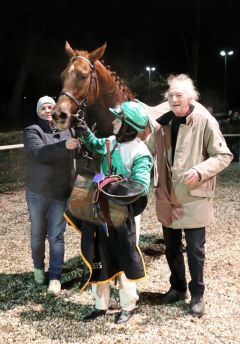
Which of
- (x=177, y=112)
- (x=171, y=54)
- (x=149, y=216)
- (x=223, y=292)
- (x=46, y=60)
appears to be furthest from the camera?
(x=171, y=54)

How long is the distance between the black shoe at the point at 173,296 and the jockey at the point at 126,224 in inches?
18.7

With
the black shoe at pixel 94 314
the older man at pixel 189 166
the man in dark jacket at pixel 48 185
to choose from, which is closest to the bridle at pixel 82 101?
the man in dark jacket at pixel 48 185

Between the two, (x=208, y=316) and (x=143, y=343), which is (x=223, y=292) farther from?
(x=143, y=343)

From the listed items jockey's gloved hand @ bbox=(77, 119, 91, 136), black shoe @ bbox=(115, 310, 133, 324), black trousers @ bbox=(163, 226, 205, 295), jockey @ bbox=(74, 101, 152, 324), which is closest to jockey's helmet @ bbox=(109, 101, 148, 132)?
jockey @ bbox=(74, 101, 152, 324)

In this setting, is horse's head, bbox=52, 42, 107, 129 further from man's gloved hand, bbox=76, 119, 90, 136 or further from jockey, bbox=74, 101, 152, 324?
jockey, bbox=74, 101, 152, 324

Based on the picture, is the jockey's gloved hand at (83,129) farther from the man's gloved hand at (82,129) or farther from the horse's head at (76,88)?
the horse's head at (76,88)

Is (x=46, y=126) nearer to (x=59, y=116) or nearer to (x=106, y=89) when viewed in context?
(x=59, y=116)

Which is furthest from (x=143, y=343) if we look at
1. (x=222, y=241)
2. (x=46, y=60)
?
(x=46, y=60)

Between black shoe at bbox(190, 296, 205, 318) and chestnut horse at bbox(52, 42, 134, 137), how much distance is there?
166 cm

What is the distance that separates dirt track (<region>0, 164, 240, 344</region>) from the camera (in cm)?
316

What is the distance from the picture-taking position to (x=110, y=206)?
9.76 feet

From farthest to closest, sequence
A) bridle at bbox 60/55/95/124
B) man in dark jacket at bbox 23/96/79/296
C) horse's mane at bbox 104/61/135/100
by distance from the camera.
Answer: horse's mane at bbox 104/61/135/100 < man in dark jacket at bbox 23/96/79/296 < bridle at bbox 60/55/95/124

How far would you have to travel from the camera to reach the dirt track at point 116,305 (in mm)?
3156

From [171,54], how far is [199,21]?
21.6 ft
